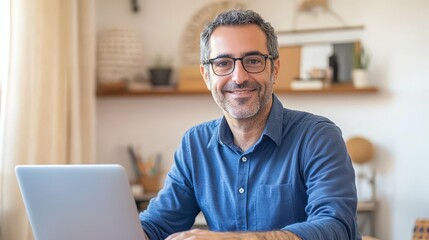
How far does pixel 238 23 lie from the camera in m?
1.63

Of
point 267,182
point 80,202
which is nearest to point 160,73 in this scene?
point 267,182

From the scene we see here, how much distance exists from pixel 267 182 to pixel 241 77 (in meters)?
0.28

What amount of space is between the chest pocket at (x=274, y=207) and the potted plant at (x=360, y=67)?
1733mm

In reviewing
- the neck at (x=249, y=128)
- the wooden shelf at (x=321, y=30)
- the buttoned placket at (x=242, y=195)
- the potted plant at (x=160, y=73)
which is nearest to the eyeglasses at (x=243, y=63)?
the neck at (x=249, y=128)

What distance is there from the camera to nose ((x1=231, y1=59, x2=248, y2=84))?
161cm

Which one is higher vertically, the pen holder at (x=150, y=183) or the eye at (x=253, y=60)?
the eye at (x=253, y=60)

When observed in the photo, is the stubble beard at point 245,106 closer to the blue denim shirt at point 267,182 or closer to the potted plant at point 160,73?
the blue denim shirt at point 267,182

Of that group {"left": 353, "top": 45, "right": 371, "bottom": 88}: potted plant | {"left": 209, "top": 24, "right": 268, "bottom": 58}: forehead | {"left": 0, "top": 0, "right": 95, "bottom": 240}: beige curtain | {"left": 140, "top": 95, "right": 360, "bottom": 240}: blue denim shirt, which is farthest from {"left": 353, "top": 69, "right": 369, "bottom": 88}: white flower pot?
{"left": 209, "top": 24, "right": 268, "bottom": 58}: forehead

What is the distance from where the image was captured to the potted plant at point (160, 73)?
138 inches

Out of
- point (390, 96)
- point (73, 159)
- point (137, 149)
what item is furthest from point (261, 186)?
point (137, 149)

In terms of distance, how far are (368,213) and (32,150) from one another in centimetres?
173

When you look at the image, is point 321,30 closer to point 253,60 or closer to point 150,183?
point 150,183

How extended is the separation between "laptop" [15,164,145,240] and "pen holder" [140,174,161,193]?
83.5 inches

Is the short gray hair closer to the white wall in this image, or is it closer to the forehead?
the forehead
